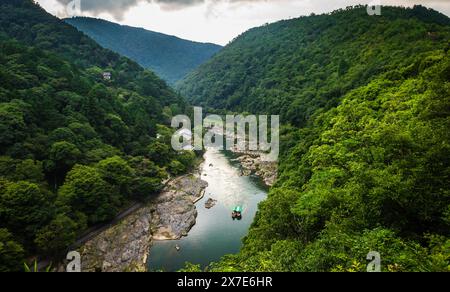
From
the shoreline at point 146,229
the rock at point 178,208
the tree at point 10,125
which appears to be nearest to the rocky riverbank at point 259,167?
the shoreline at point 146,229

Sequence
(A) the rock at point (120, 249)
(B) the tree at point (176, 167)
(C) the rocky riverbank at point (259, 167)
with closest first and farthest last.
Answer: (A) the rock at point (120, 249)
(B) the tree at point (176, 167)
(C) the rocky riverbank at point (259, 167)

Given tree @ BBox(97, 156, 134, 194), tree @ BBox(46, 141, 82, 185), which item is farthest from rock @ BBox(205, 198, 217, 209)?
tree @ BBox(46, 141, 82, 185)

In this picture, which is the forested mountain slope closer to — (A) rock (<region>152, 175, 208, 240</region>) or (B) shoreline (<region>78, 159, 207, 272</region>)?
(A) rock (<region>152, 175, 208, 240</region>)

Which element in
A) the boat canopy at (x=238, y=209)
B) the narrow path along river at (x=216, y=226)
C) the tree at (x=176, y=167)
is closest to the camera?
the narrow path along river at (x=216, y=226)

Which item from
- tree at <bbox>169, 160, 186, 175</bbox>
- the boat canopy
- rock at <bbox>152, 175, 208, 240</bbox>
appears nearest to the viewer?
rock at <bbox>152, 175, 208, 240</bbox>

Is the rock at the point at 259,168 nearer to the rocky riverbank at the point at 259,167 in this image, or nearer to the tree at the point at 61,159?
the rocky riverbank at the point at 259,167

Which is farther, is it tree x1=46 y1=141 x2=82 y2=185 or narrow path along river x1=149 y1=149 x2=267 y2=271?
tree x1=46 y1=141 x2=82 y2=185
